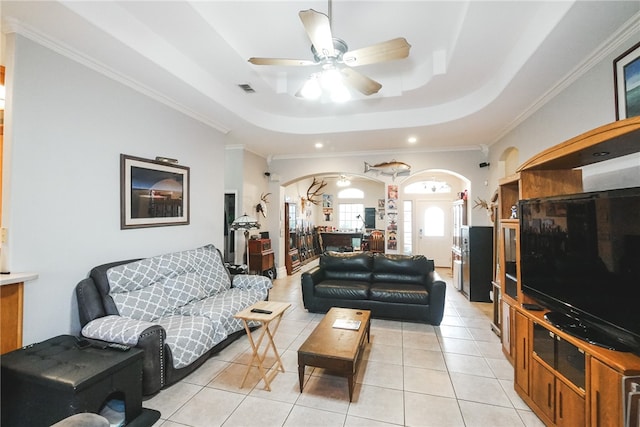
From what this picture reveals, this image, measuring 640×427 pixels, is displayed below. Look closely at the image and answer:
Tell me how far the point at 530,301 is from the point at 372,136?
3495 mm

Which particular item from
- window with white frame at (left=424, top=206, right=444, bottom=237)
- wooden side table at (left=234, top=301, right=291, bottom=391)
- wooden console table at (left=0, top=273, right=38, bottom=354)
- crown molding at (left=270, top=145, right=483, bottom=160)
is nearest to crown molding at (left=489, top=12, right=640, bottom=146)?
crown molding at (left=270, top=145, right=483, bottom=160)

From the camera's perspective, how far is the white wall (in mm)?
2125

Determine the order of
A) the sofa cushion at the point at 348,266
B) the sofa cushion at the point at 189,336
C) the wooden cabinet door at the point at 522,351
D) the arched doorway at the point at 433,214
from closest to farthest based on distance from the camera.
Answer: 1. the wooden cabinet door at the point at 522,351
2. the sofa cushion at the point at 189,336
3. the sofa cushion at the point at 348,266
4. the arched doorway at the point at 433,214

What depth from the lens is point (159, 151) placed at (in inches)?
132

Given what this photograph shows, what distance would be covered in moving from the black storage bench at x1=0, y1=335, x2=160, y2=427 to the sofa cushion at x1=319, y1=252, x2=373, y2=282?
2.93 m

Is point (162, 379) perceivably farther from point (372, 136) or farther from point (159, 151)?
point (372, 136)

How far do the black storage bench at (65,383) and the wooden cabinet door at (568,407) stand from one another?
8.93 feet

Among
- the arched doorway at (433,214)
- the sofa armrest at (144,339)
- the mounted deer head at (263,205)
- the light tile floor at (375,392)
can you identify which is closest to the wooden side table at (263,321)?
the light tile floor at (375,392)

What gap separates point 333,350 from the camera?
2.24m

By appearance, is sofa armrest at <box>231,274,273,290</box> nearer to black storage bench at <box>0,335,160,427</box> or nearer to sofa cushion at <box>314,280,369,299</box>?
sofa cushion at <box>314,280,369,299</box>

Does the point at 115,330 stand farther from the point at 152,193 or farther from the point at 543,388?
the point at 543,388

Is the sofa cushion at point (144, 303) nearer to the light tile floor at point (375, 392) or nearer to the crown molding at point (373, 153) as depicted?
the light tile floor at point (375, 392)

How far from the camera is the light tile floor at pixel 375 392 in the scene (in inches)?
79.0

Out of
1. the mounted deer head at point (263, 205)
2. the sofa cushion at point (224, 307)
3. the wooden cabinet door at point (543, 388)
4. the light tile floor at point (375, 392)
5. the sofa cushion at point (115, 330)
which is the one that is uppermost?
the mounted deer head at point (263, 205)
